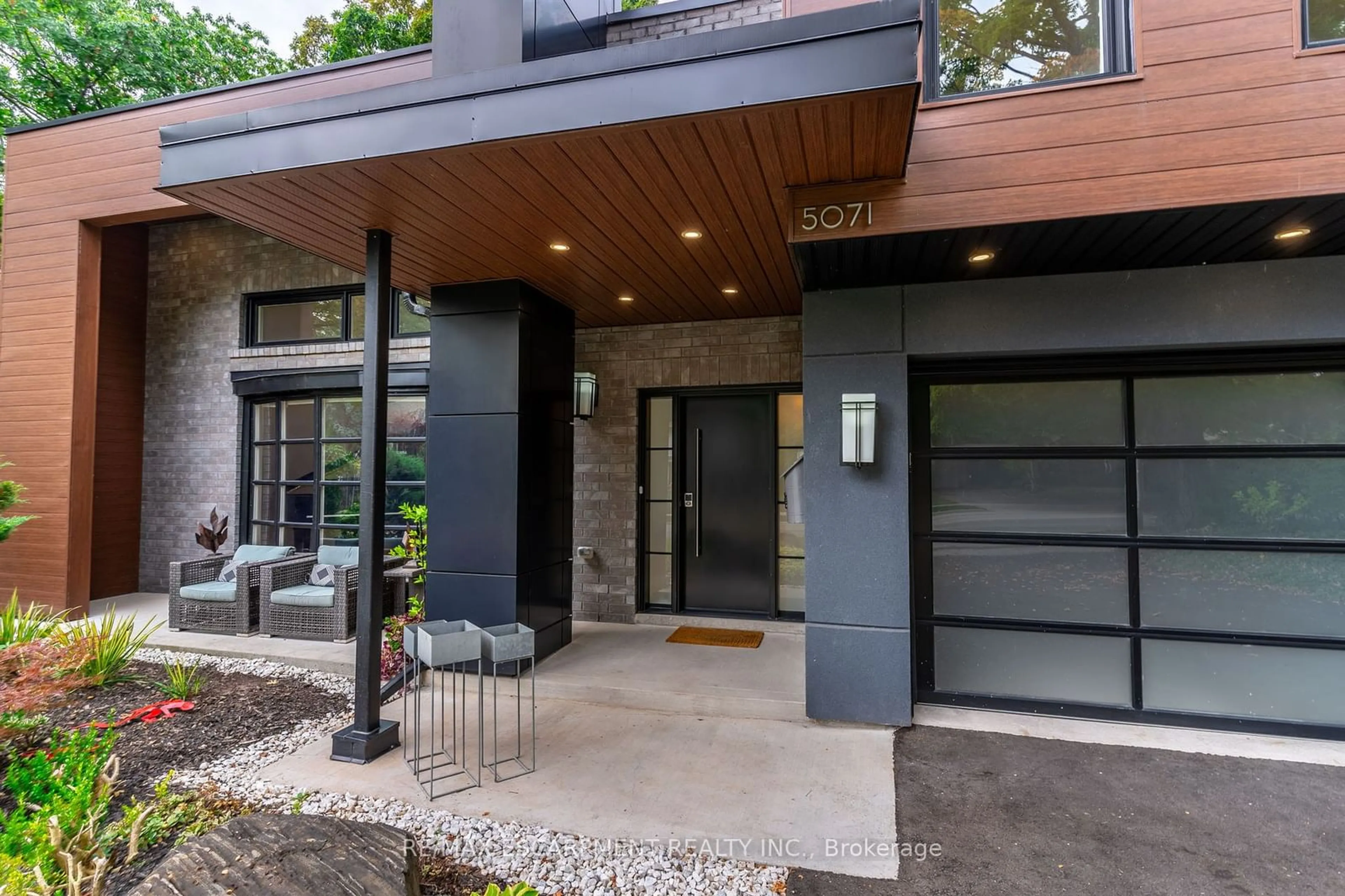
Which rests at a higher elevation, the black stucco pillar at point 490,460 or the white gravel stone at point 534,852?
the black stucco pillar at point 490,460

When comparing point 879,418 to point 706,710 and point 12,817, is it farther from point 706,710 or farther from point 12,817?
point 12,817

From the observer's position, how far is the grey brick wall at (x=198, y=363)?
666cm

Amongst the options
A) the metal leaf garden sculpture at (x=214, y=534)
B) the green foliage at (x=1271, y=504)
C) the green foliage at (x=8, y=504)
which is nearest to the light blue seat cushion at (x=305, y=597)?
the metal leaf garden sculpture at (x=214, y=534)

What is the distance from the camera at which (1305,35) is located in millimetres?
2561

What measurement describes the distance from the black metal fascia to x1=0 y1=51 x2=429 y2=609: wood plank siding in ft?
13.5

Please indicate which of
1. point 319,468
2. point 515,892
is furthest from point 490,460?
point 319,468

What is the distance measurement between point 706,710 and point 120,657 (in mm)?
3978

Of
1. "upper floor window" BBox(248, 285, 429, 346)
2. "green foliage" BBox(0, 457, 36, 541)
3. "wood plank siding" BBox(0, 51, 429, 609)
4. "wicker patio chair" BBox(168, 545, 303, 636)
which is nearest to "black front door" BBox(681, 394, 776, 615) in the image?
"upper floor window" BBox(248, 285, 429, 346)

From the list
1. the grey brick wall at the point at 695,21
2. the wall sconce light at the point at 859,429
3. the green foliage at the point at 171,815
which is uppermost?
the grey brick wall at the point at 695,21

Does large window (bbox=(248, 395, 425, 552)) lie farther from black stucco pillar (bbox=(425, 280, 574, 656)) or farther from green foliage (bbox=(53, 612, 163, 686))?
green foliage (bbox=(53, 612, 163, 686))

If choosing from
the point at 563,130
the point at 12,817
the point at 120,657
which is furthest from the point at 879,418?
the point at 120,657

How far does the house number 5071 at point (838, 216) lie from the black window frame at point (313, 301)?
455 cm

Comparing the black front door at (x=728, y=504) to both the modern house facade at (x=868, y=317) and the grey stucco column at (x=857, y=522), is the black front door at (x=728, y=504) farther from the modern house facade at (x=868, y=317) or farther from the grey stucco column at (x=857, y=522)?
the grey stucco column at (x=857, y=522)

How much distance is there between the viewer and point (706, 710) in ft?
12.0
